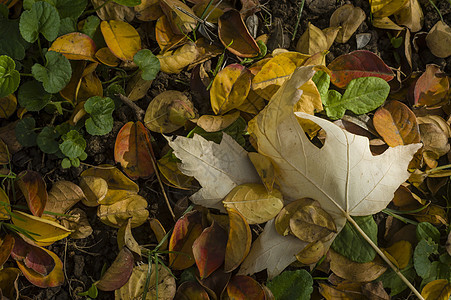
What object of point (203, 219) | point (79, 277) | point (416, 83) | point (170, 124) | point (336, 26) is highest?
point (336, 26)

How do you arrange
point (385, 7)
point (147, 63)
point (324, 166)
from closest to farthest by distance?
point (324, 166) → point (147, 63) → point (385, 7)

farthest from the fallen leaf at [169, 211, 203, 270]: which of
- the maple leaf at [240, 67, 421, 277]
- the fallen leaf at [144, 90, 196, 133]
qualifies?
the fallen leaf at [144, 90, 196, 133]

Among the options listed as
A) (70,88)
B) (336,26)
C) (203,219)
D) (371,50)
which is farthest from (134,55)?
(371,50)

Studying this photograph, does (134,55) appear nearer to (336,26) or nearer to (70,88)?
(70,88)

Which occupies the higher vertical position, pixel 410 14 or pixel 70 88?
pixel 410 14

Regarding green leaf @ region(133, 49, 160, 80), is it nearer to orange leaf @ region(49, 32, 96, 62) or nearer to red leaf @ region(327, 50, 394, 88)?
orange leaf @ region(49, 32, 96, 62)

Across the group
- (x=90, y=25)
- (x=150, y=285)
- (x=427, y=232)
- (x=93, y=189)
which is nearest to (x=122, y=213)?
(x=93, y=189)

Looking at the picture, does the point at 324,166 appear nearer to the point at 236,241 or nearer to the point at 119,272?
the point at 236,241

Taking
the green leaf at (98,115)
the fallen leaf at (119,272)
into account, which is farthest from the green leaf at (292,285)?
the green leaf at (98,115)
